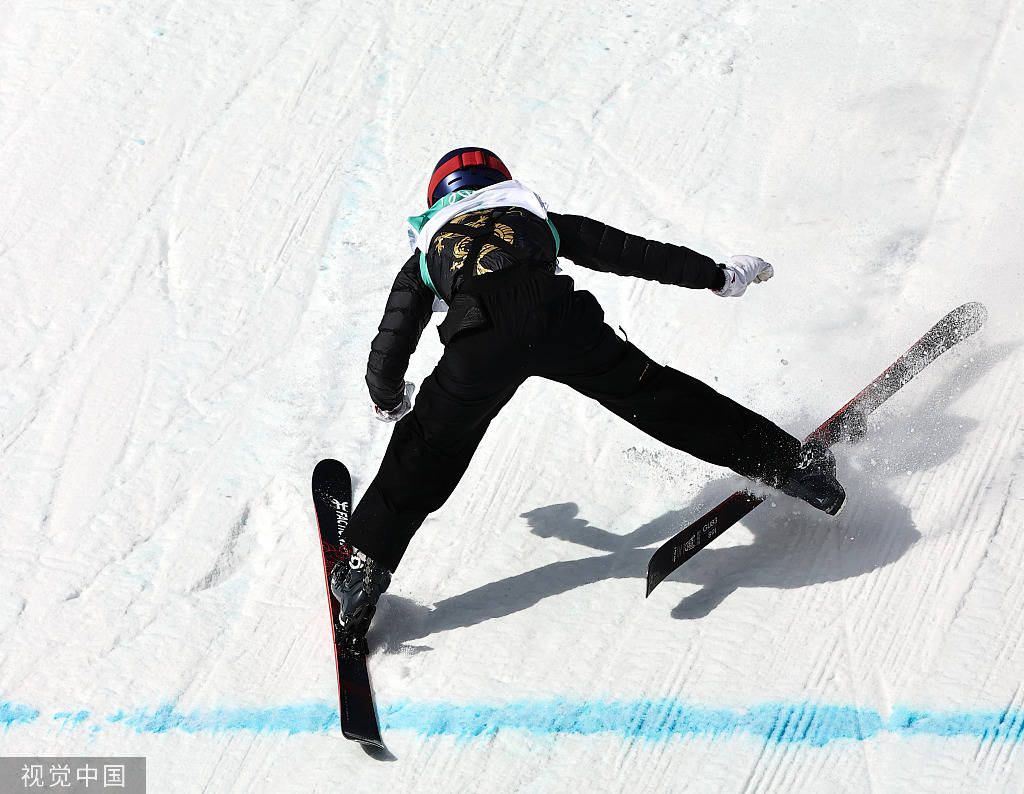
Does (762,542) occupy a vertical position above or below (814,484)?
below

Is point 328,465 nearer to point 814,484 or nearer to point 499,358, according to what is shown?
point 499,358

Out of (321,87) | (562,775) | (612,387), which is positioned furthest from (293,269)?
(562,775)

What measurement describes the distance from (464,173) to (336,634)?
1.42 m

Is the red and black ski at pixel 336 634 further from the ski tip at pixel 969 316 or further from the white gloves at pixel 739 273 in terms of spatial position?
the ski tip at pixel 969 316

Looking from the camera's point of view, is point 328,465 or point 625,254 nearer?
point 625,254

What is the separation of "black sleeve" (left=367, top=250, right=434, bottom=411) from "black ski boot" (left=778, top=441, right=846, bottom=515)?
1.20 metres

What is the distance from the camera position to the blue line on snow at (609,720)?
2.89 metres

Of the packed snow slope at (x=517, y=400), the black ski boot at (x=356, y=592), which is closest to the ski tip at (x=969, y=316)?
the packed snow slope at (x=517, y=400)

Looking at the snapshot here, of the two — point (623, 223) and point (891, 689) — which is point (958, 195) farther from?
point (891, 689)

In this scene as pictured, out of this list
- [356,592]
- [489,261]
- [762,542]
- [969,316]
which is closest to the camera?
[489,261]

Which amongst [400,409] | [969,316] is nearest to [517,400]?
[400,409]

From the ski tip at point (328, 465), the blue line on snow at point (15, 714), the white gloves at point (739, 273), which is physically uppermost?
the white gloves at point (739, 273)

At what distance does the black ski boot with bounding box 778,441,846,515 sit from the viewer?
3.34 meters

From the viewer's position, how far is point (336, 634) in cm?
334
